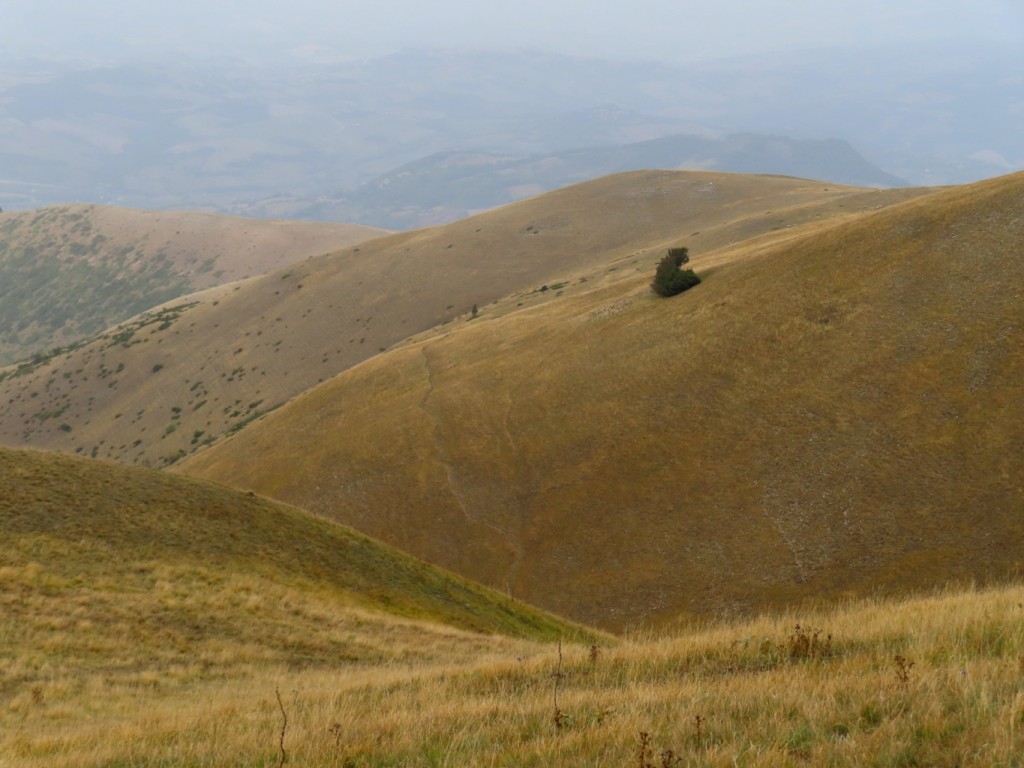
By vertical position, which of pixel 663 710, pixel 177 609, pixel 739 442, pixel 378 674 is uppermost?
pixel 663 710

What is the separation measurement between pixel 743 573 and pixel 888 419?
8.89 meters

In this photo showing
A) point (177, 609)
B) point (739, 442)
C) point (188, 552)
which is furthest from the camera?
point (739, 442)

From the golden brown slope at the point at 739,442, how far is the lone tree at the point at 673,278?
1069mm

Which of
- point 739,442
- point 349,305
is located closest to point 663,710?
point 739,442

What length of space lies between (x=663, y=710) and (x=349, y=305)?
3608 inches

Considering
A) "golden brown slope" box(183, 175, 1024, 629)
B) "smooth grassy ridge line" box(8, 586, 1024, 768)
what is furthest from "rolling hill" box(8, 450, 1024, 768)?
"golden brown slope" box(183, 175, 1024, 629)

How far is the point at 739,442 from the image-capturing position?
32.1 metres

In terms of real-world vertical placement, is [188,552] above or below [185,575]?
above

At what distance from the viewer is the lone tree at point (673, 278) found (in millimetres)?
44844

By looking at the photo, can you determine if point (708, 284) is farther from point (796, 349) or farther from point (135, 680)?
point (135, 680)

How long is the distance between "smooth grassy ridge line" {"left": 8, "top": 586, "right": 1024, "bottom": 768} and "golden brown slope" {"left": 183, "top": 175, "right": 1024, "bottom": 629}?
1690 cm

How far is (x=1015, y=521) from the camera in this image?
81.8ft

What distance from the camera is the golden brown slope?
27.0 meters

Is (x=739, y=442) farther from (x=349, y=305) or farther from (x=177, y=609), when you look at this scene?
(x=349, y=305)
